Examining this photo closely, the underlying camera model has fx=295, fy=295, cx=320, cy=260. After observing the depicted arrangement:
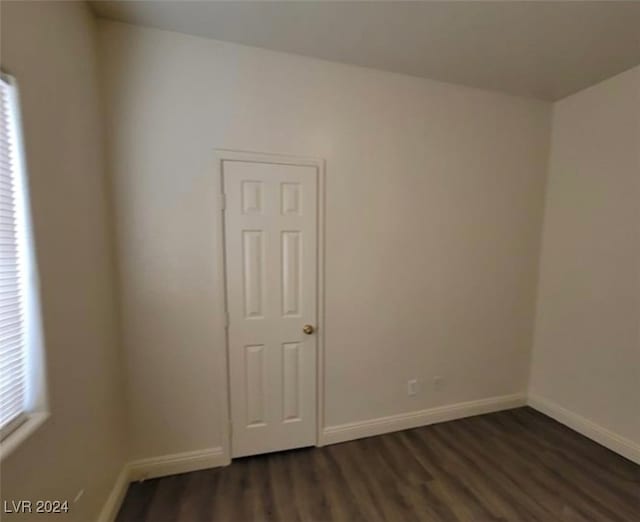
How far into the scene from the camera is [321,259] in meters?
2.16

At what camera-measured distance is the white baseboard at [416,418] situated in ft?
7.60

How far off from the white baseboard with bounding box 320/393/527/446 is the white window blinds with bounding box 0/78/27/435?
6.11ft

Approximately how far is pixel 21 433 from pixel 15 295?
478 mm

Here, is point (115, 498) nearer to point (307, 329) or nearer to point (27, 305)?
point (27, 305)

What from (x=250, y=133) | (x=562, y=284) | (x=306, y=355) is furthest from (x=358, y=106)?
(x=562, y=284)

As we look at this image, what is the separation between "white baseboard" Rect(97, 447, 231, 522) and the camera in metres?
1.83

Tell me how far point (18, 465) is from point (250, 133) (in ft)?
6.16

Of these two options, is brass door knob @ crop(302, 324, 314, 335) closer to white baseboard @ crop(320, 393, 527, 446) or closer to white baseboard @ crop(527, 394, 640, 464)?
white baseboard @ crop(320, 393, 527, 446)

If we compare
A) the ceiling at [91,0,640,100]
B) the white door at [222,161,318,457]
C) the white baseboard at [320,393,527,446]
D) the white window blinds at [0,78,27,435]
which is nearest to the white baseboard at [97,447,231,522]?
the white door at [222,161,318,457]

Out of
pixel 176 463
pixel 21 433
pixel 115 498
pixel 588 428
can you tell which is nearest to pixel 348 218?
pixel 21 433

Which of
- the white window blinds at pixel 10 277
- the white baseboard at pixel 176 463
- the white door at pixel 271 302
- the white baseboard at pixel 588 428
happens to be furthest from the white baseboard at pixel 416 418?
the white window blinds at pixel 10 277

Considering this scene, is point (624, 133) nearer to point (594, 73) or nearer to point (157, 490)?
point (594, 73)

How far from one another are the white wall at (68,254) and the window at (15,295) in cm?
4

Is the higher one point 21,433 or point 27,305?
point 27,305
